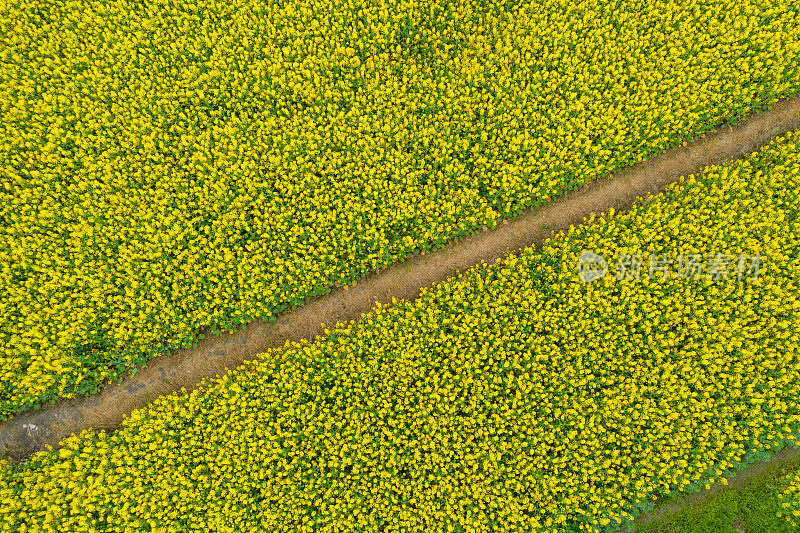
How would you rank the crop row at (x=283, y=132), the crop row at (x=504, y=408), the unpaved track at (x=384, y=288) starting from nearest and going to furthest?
1. the crop row at (x=504, y=408)
2. the crop row at (x=283, y=132)
3. the unpaved track at (x=384, y=288)

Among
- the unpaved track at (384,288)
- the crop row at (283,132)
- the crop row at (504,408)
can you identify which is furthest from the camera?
the unpaved track at (384,288)

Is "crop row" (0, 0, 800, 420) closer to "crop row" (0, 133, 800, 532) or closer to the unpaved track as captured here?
the unpaved track

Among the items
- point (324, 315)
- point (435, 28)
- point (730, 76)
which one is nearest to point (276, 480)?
point (324, 315)

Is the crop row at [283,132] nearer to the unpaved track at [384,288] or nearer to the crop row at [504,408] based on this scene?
the unpaved track at [384,288]

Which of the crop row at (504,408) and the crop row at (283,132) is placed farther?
the crop row at (283,132)

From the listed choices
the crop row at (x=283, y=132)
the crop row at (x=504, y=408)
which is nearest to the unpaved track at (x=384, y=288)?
the crop row at (x=283, y=132)

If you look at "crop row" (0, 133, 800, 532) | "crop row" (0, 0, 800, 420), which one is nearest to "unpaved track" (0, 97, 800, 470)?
"crop row" (0, 0, 800, 420)

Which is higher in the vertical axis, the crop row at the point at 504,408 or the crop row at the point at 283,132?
the crop row at the point at 283,132
